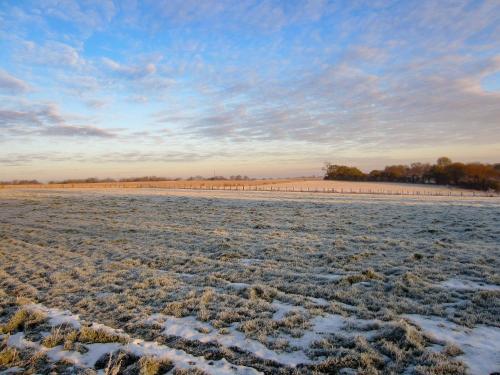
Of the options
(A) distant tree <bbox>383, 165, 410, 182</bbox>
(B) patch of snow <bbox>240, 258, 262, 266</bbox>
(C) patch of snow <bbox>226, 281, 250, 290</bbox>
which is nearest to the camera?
(C) patch of snow <bbox>226, 281, 250, 290</bbox>

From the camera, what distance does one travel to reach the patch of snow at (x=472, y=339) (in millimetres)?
5270

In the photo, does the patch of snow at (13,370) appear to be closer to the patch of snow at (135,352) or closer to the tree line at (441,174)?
the patch of snow at (135,352)

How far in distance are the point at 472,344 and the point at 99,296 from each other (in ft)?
28.9

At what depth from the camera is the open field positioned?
5695 mm

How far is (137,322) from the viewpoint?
7359 millimetres

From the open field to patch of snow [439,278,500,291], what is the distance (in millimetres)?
52

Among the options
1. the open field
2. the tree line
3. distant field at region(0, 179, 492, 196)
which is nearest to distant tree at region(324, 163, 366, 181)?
the tree line

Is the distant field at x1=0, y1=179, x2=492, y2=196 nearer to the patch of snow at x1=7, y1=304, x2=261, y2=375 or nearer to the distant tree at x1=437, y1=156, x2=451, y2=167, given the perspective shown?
the distant tree at x1=437, y1=156, x2=451, y2=167

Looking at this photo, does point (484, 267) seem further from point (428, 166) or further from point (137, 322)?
point (428, 166)

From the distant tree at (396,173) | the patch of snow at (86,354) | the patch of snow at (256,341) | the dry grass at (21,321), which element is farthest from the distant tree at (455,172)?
the dry grass at (21,321)

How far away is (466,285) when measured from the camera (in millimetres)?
9414

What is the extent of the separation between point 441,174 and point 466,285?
299 ft

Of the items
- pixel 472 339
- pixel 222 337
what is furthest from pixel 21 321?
pixel 472 339

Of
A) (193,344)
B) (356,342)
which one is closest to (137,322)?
(193,344)
